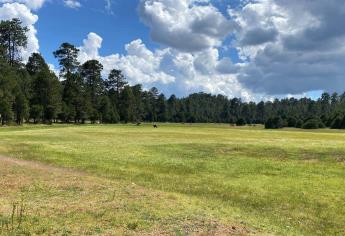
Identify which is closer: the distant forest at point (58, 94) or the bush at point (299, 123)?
the distant forest at point (58, 94)

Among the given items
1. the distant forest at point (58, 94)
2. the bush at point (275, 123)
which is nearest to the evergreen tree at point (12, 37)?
the distant forest at point (58, 94)

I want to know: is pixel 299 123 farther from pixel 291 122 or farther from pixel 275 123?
pixel 275 123

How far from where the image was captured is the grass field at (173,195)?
14.1 metres

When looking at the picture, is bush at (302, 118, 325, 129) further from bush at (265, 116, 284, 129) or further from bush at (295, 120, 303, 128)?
bush at (265, 116, 284, 129)

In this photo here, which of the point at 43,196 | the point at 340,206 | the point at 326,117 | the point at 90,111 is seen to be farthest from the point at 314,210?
the point at 326,117

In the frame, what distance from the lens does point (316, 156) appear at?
36969 mm

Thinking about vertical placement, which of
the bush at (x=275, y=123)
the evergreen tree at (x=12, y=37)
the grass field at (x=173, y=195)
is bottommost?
the grass field at (x=173, y=195)

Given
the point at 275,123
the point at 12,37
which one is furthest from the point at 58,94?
the point at 275,123

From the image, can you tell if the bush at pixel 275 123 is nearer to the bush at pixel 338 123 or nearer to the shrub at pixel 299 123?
the shrub at pixel 299 123

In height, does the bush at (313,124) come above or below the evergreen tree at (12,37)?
below

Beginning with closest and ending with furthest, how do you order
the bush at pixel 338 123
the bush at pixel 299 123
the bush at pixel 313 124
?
the bush at pixel 338 123, the bush at pixel 313 124, the bush at pixel 299 123

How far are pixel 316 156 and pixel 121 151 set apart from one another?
1495 cm

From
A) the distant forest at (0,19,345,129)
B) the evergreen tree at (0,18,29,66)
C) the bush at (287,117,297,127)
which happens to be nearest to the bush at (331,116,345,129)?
the distant forest at (0,19,345,129)

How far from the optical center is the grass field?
555 inches
